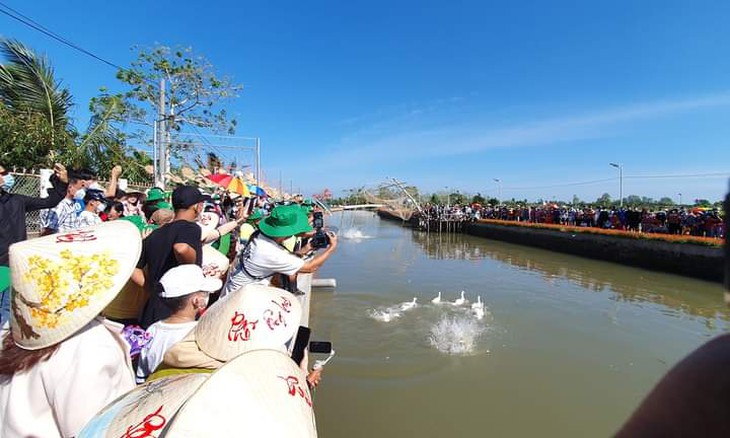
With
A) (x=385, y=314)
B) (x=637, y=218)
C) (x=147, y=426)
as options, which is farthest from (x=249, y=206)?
(x=637, y=218)

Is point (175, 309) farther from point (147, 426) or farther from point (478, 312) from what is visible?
point (478, 312)

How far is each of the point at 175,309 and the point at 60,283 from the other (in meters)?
0.65

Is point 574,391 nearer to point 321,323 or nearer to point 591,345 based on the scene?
point 591,345

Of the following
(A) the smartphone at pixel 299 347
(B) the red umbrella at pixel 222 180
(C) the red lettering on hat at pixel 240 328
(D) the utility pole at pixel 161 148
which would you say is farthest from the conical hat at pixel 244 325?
(D) the utility pole at pixel 161 148

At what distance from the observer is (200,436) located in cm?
94

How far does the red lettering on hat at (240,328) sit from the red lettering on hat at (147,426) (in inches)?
24.3

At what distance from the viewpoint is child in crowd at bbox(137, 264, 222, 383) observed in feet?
6.56

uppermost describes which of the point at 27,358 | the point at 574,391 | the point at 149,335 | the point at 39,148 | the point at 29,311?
the point at 39,148

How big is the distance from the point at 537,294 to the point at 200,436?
12.7 metres

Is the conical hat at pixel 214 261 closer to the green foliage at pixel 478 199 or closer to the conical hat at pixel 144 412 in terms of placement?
the conical hat at pixel 144 412

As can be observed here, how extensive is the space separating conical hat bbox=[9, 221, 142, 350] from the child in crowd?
32 cm

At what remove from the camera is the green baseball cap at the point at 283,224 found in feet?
9.96

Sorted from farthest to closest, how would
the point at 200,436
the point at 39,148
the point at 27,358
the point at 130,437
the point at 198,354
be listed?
the point at 39,148 → the point at 198,354 → the point at 27,358 → the point at 130,437 → the point at 200,436

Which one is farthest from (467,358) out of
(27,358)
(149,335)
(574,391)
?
(27,358)
